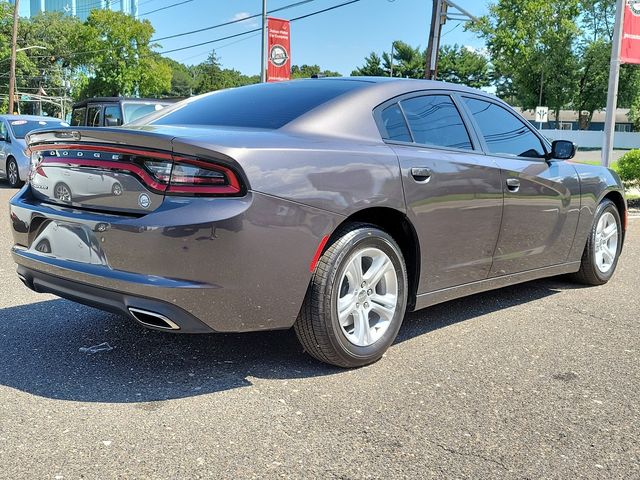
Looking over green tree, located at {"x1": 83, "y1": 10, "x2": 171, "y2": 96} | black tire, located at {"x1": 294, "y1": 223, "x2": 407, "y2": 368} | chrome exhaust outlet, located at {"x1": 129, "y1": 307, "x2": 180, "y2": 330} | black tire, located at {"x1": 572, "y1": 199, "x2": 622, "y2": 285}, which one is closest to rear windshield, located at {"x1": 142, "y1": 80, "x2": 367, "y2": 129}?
black tire, located at {"x1": 294, "y1": 223, "x2": 407, "y2": 368}

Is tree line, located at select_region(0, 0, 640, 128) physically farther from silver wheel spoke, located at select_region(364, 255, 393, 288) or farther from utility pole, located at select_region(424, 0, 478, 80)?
silver wheel spoke, located at select_region(364, 255, 393, 288)

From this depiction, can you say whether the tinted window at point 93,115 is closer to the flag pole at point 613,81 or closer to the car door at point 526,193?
the flag pole at point 613,81

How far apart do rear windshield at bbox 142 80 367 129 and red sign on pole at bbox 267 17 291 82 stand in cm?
1333

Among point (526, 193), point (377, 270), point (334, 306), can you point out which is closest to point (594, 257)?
point (526, 193)

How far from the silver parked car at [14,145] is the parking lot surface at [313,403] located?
1027cm

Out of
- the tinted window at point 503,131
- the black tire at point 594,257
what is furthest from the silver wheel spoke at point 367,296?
the black tire at point 594,257

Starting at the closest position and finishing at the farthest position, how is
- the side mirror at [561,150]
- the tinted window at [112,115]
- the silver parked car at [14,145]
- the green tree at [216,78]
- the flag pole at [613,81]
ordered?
the side mirror at [561,150] < the flag pole at [613,81] < the tinted window at [112,115] < the silver parked car at [14,145] < the green tree at [216,78]

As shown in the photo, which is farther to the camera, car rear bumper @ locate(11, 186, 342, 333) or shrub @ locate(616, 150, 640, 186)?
shrub @ locate(616, 150, 640, 186)

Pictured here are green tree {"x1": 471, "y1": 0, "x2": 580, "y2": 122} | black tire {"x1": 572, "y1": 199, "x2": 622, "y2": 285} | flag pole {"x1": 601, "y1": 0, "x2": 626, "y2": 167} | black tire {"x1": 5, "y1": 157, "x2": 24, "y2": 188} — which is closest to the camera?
black tire {"x1": 572, "y1": 199, "x2": 622, "y2": 285}

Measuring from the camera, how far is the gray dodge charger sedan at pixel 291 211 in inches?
114

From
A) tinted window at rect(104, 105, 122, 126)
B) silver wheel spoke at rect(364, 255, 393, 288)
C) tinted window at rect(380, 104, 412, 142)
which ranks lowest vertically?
silver wheel spoke at rect(364, 255, 393, 288)

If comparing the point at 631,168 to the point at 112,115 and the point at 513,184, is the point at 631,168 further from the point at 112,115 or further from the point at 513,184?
the point at 112,115

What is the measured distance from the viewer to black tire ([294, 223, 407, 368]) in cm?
320

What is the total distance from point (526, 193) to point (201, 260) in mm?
2478
